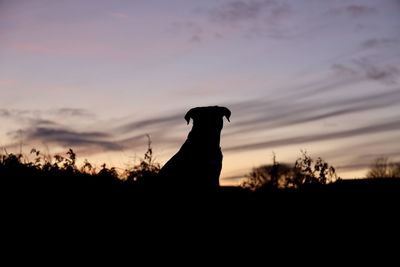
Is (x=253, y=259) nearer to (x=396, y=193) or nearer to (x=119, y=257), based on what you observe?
(x=119, y=257)

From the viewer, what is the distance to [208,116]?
1119 centimetres

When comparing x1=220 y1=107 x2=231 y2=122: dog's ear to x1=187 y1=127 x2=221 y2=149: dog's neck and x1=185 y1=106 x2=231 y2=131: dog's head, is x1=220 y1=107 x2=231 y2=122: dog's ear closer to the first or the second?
x1=185 y1=106 x2=231 y2=131: dog's head

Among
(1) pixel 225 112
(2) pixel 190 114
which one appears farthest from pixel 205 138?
(1) pixel 225 112

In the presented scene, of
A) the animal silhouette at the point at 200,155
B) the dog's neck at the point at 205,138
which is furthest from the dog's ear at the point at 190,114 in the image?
the dog's neck at the point at 205,138

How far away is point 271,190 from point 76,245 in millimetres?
5627

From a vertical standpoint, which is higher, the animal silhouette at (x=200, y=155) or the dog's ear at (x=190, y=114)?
the dog's ear at (x=190, y=114)

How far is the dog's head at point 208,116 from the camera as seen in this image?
1098 centimetres

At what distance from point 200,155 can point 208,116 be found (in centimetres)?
173

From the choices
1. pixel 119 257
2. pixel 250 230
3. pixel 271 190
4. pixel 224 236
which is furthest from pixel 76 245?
pixel 271 190

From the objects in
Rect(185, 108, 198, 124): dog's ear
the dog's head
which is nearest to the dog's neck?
the dog's head

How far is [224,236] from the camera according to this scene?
7.83 m

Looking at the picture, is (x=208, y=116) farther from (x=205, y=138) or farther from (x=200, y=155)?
(x=200, y=155)

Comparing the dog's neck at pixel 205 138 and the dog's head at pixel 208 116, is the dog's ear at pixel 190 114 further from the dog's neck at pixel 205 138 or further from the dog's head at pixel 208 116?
the dog's neck at pixel 205 138

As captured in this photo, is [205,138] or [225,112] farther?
[225,112]
